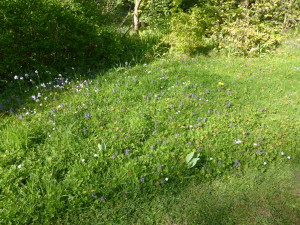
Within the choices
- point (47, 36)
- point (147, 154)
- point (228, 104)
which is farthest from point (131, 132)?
point (47, 36)

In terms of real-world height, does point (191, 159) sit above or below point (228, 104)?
below

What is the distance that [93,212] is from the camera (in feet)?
7.98

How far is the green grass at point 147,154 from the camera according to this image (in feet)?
8.11

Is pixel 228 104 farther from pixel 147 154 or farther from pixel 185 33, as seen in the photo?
pixel 185 33

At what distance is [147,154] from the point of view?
309 cm

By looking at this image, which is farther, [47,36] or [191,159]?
[47,36]

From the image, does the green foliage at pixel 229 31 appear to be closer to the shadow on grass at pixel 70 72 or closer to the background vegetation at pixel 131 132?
the shadow on grass at pixel 70 72

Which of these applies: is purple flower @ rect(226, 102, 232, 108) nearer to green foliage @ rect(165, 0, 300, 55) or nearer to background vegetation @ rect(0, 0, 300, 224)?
background vegetation @ rect(0, 0, 300, 224)

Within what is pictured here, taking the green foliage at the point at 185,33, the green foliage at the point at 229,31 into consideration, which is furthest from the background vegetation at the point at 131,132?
the green foliage at the point at 229,31

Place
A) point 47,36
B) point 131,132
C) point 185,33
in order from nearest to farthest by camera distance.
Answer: point 131,132, point 47,36, point 185,33

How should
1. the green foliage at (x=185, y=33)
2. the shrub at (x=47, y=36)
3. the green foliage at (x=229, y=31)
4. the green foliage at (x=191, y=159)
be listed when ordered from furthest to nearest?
the green foliage at (x=229, y=31) < the green foliage at (x=185, y=33) < the shrub at (x=47, y=36) < the green foliage at (x=191, y=159)

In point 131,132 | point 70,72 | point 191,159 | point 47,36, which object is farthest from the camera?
point 70,72

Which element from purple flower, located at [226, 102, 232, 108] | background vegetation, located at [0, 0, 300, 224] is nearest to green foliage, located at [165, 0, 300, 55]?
background vegetation, located at [0, 0, 300, 224]

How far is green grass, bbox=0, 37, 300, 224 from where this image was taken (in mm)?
Result: 2471
